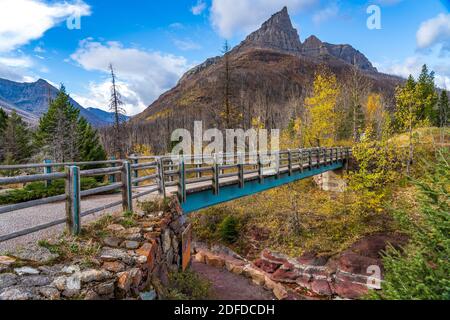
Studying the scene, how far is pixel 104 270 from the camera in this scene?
12.7ft

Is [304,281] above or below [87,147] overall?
below

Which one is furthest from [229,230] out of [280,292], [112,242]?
[112,242]

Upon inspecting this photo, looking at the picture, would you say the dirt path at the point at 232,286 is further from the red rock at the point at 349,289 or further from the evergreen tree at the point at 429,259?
the evergreen tree at the point at 429,259

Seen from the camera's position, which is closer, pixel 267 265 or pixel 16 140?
pixel 267 265

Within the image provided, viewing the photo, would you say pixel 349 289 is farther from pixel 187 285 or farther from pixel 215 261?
pixel 187 285

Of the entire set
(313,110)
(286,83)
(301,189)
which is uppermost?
(286,83)

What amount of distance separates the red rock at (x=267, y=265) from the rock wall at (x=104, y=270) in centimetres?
997

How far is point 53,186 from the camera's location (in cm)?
906

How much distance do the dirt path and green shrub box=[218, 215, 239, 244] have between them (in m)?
3.14

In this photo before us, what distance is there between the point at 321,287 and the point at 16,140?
3408 cm

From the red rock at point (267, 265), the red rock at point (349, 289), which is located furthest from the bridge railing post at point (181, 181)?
the red rock at point (349, 289)

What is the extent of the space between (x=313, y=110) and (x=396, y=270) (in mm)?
17996

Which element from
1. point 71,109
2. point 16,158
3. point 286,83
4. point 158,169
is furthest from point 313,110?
point 286,83
